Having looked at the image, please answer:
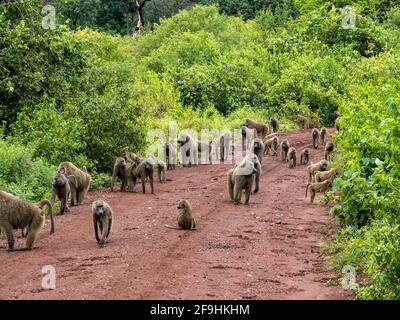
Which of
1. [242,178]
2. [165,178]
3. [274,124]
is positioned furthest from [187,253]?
[274,124]

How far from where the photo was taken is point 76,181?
16.8 metres

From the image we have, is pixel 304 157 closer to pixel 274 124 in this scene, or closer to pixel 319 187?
pixel 274 124

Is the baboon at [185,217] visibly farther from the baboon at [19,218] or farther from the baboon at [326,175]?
the baboon at [326,175]

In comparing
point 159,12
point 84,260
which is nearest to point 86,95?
point 84,260

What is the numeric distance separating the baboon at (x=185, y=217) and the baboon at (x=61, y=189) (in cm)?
263

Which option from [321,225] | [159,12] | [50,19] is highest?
[159,12]

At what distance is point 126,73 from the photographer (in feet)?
96.4

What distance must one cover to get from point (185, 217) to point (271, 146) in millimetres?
10236

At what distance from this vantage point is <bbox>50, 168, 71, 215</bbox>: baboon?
1551cm

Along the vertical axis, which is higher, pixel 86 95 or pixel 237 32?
pixel 237 32

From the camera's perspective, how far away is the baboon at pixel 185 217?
14091 mm

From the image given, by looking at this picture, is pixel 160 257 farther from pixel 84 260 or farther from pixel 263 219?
pixel 263 219

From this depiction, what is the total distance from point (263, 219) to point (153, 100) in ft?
45.2

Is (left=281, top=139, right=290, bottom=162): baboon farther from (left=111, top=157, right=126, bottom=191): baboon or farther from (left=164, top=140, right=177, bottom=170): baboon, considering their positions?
(left=111, top=157, right=126, bottom=191): baboon
